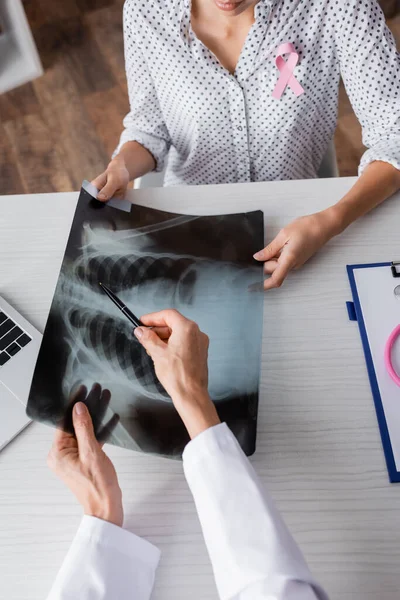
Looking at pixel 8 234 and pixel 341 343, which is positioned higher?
pixel 8 234

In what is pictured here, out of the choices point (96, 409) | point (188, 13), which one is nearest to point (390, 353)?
point (96, 409)

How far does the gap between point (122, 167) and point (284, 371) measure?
0.44 meters

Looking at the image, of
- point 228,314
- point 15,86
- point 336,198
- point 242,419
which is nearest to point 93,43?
point 15,86

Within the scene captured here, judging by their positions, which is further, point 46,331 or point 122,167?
point 122,167

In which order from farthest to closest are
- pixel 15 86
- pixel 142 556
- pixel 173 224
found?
pixel 15 86 < pixel 173 224 < pixel 142 556

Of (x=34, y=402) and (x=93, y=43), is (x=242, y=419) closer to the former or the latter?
(x=34, y=402)

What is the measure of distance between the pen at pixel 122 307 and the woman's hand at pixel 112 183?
159 mm

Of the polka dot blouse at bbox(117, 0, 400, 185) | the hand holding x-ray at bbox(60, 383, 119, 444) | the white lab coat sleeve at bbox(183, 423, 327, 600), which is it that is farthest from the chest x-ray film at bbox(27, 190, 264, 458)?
the polka dot blouse at bbox(117, 0, 400, 185)

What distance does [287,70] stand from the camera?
929 millimetres

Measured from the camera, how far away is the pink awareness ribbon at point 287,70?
→ 35.8 inches

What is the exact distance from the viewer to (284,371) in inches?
29.2

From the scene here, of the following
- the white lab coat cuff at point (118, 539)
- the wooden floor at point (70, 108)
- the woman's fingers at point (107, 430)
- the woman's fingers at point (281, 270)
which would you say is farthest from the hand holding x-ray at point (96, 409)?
the wooden floor at point (70, 108)

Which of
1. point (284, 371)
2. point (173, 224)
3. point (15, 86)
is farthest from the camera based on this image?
point (15, 86)

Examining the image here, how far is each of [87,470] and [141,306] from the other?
233 mm
